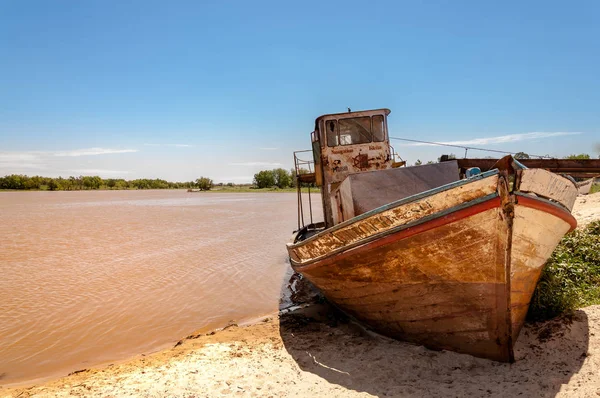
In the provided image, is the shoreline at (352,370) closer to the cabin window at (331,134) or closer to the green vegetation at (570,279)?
the green vegetation at (570,279)

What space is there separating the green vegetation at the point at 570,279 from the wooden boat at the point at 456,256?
786mm

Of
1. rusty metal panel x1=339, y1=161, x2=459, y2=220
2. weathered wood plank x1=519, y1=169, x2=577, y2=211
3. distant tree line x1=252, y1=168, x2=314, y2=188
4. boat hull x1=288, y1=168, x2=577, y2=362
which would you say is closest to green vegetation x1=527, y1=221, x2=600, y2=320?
boat hull x1=288, y1=168, x2=577, y2=362

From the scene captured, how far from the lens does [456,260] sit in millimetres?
3721

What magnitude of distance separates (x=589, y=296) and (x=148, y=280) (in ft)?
29.9

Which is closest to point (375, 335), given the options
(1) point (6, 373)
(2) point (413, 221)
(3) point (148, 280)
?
(2) point (413, 221)

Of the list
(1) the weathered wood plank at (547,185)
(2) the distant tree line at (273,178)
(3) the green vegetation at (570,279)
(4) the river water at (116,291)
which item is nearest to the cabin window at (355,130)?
(4) the river water at (116,291)

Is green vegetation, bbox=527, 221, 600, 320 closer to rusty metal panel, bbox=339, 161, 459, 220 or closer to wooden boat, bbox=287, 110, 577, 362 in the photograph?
wooden boat, bbox=287, 110, 577, 362

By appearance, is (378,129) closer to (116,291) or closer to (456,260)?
(456,260)

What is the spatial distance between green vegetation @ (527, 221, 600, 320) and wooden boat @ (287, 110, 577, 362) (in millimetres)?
786

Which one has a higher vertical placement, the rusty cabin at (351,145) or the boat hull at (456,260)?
the rusty cabin at (351,145)

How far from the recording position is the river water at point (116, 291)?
18.6ft

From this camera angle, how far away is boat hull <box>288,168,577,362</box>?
349 cm

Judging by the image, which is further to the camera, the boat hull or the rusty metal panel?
→ the rusty metal panel

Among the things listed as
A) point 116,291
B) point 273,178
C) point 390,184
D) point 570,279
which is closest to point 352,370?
point 390,184
